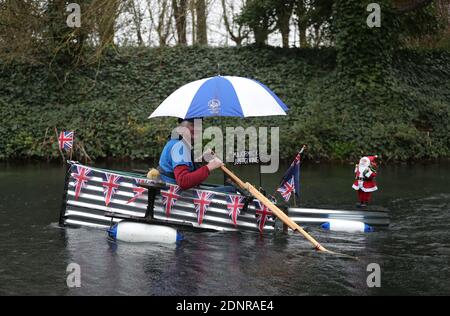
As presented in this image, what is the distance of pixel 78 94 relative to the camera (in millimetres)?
21344

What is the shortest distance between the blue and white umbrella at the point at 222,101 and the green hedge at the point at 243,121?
386 inches

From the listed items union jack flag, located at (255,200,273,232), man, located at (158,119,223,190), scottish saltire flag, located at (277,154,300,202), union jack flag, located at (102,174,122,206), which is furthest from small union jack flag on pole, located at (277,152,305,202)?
union jack flag, located at (102,174,122,206)

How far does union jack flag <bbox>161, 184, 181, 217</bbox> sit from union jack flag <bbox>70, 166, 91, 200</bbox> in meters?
1.09

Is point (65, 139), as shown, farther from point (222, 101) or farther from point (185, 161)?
point (222, 101)

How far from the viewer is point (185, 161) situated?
28.0 ft

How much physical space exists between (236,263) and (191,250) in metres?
0.80

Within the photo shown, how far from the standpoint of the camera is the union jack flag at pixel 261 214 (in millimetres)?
9000

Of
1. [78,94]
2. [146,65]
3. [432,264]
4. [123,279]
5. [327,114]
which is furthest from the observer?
[146,65]

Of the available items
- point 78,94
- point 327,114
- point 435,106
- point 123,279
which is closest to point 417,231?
point 123,279

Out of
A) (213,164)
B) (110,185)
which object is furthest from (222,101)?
(110,185)

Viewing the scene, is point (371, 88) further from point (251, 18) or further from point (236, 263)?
point (236, 263)

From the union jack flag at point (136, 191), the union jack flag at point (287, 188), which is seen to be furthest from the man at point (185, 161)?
the union jack flag at point (287, 188)

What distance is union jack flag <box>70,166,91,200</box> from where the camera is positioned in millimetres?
8945
